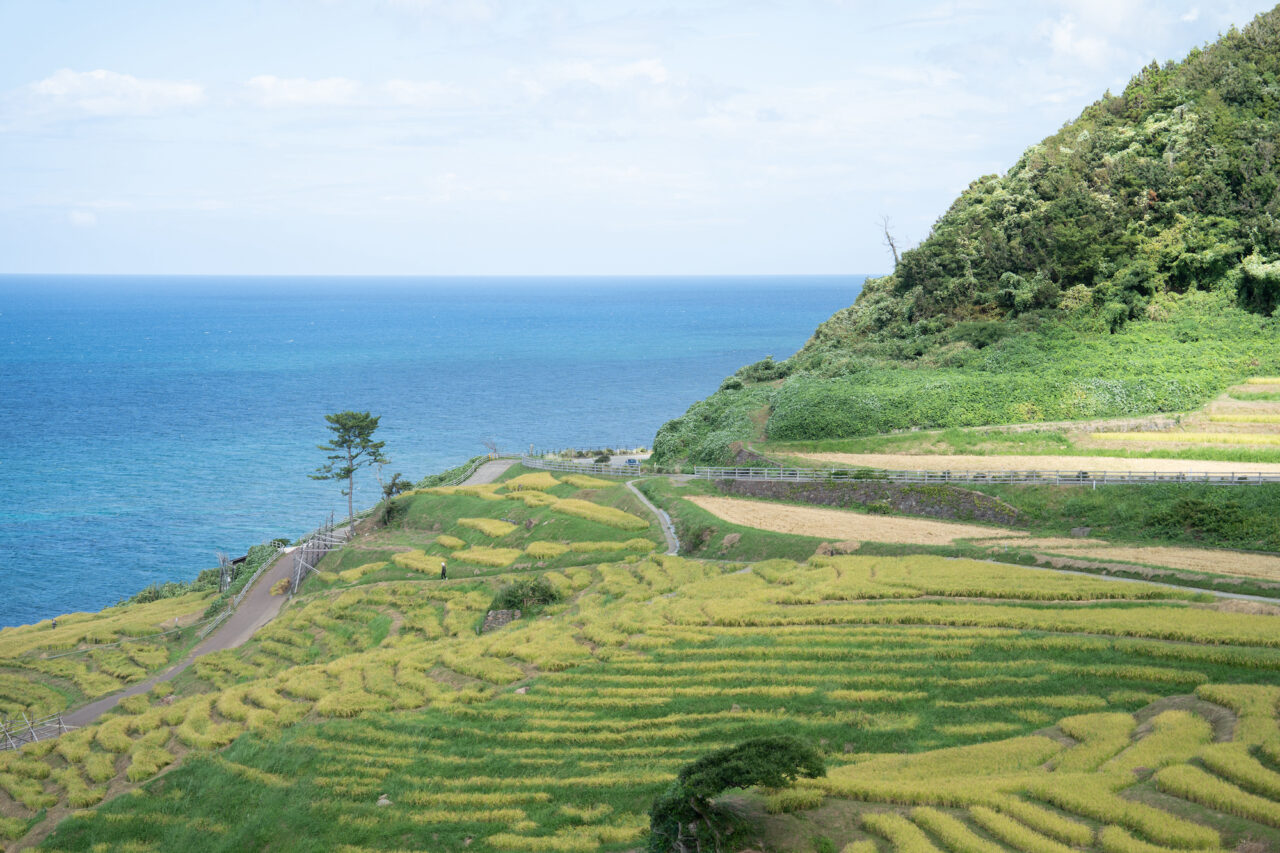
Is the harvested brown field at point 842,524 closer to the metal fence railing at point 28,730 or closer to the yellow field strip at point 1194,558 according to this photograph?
the yellow field strip at point 1194,558

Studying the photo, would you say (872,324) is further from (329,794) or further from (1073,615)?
(329,794)

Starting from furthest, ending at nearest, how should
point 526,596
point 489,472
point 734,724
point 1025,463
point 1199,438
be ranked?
point 489,472 → point 1199,438 → point 1025,463 → point 526,596 → point 734,724

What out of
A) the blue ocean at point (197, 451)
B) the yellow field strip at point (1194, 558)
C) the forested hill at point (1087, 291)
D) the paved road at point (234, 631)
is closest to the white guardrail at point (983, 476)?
the forested hill at point (1087, 291)

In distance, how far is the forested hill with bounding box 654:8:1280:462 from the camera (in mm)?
69938

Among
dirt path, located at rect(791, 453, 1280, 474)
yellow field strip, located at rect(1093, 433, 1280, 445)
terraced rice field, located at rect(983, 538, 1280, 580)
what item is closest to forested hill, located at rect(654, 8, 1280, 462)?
yellow field strip, located at rect(1093, 433, 1280, 445)

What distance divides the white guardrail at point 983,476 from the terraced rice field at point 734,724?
42.3ft

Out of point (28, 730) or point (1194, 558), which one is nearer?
point (1194, 558)

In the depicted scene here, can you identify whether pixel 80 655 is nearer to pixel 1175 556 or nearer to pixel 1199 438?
pixel 1175 556

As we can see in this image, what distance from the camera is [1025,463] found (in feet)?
198

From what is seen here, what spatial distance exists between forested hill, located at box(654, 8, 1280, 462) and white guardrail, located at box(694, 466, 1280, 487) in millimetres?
6147

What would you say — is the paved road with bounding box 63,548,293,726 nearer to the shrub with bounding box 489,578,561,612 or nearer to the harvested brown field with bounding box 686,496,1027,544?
the shrub with bounding box 489,578,561,612

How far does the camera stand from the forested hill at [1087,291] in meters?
69.9

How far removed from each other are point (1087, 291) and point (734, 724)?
62762 mm

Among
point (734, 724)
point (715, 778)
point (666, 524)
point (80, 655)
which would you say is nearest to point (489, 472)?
point (666, 524)
